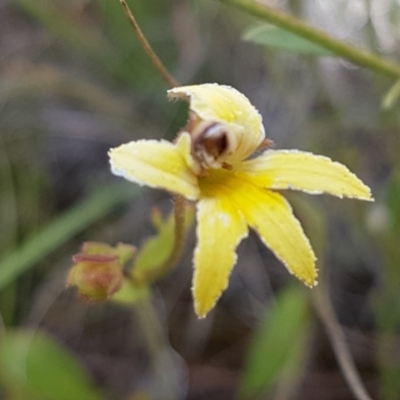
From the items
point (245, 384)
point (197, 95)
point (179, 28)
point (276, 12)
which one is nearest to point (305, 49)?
point (276, 12)

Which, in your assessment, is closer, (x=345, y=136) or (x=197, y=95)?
(x=197, y=95)

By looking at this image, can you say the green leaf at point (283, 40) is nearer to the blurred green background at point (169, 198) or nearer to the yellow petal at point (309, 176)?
the yellow petal at point (309, 176)

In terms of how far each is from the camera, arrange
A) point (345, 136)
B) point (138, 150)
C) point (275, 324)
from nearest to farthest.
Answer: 1. point (138, 150)
2. point (275, 324)
3. point (345, 136)

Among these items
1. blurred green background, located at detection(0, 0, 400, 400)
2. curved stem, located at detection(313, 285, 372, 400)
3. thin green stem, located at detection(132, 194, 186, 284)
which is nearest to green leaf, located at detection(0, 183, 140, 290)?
blurred green background, located at detection(0, 0, 400, 400)

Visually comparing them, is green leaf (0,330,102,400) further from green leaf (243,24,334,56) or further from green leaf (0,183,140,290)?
green leaf (243,24,334,56)

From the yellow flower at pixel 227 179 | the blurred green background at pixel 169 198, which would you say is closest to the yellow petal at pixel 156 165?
the yellow flower at pixel 227 179

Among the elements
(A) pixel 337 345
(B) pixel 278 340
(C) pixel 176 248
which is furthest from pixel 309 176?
(B) pixel 278 340

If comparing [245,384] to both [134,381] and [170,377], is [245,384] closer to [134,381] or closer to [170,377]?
[170,377]
